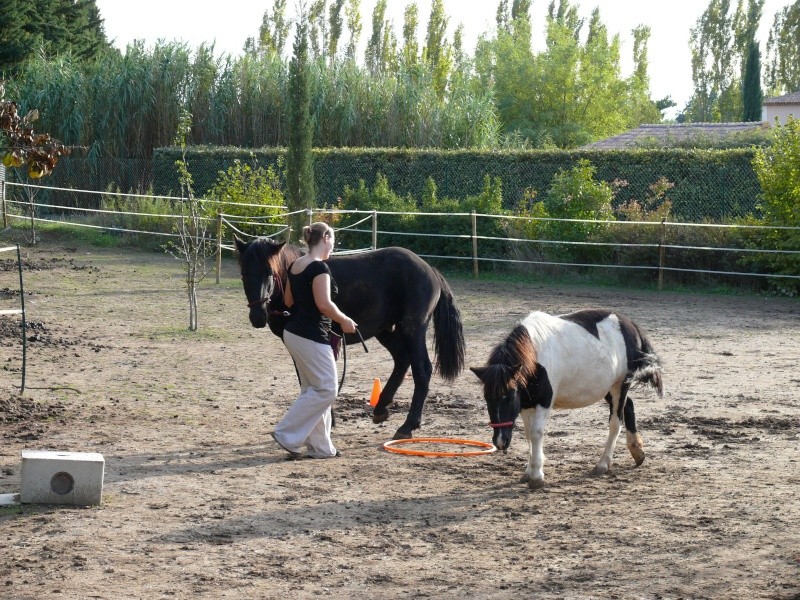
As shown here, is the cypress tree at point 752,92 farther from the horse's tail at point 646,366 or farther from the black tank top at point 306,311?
the black tank top at point 306,311

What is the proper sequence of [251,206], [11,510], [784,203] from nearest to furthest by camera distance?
1. [11,510]
2. [784,203]
3. [251,206]

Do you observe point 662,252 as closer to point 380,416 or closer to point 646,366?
point 380,416

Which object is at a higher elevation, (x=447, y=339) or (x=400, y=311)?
(x=400, y=311)

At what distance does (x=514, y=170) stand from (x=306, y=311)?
1634cm

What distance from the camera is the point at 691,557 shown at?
4.77 m

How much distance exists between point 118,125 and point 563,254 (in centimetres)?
1523

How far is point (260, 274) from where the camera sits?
22.4 feet

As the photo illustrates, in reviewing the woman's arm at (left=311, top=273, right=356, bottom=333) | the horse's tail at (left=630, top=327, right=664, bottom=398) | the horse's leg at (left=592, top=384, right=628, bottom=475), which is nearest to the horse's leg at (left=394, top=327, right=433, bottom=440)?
the woman's arm at (left=311, top=273, right=356, bottom=333)

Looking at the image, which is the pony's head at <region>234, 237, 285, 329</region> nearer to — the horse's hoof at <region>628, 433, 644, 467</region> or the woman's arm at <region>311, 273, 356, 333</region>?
the woman's arm at <region>311, 273, 356, 333</region>

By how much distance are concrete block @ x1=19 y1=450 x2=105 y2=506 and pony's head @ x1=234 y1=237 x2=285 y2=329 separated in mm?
1650

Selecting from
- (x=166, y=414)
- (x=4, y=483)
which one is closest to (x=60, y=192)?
(x=166, y=414)

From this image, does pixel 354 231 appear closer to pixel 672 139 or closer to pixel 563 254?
pixel 563 254

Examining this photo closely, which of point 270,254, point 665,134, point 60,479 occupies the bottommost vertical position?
point 60,479

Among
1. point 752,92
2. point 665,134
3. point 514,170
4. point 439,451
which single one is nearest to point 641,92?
point 752,92
